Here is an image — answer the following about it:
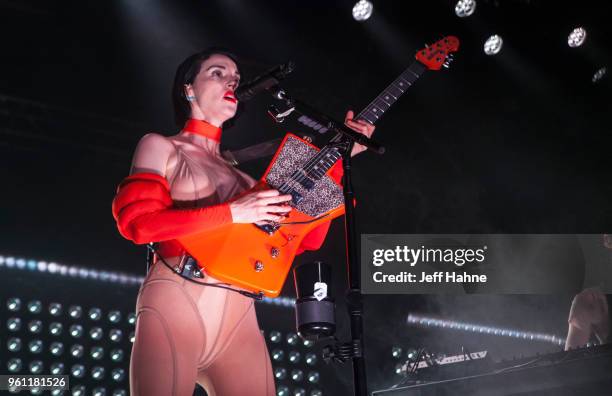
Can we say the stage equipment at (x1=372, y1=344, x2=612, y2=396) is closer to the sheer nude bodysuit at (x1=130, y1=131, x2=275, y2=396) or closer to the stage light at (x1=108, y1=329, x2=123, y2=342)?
the sheer nude bodysuit at (x1=130, y1=131, x2=275, y2=396)

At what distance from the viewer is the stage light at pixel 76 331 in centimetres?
365

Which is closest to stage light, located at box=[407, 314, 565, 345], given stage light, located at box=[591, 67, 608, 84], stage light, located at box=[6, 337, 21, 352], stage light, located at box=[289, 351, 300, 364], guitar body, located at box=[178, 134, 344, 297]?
stage light, located at box=[289, 351, 300, 364]

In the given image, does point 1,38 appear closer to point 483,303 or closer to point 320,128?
point 320,128

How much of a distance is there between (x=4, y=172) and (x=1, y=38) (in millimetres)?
795

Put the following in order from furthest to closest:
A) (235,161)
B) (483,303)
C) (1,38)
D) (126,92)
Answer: (483,303) → (126,92) → (1,38) → (235,161)

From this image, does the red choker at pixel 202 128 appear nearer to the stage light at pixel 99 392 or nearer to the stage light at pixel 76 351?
the stage light at pixel 76 351

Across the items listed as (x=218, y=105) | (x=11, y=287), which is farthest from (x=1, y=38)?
(x=218, y=105)

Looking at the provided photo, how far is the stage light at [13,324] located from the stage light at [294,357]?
1.56 m

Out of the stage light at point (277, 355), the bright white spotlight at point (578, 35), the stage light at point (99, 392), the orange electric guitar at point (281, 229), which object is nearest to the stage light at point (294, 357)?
the stage light at point (277, 355)

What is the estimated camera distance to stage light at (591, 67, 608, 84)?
5.33 metres

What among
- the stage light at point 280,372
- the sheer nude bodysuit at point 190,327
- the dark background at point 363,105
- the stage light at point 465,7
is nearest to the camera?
the sheer nude bodysuit at point 190,327

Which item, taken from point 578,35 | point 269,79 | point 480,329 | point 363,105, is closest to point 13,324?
point 269,79

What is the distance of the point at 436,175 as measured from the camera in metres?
5.17

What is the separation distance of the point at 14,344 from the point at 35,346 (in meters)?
0.10
